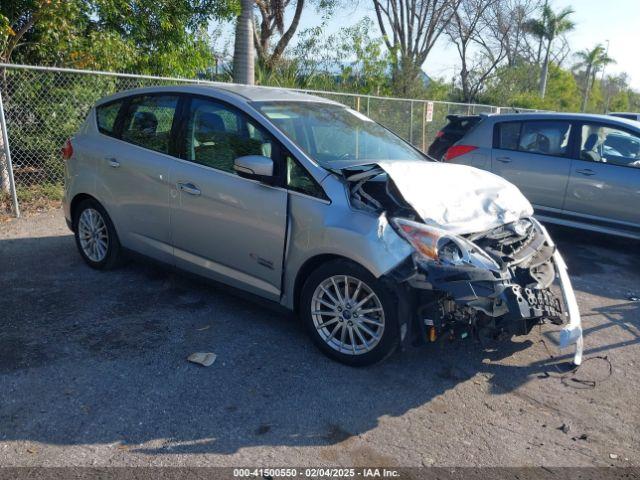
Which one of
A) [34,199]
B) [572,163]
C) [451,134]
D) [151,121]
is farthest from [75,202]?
[572,163]

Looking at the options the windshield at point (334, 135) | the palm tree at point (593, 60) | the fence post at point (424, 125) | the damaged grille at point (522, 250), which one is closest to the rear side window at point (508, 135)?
the windshield at point (334, 135)

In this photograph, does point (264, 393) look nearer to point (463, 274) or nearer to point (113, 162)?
point (463, 274)

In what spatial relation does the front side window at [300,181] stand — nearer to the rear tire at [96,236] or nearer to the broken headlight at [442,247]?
the broken headlight at [442,247]

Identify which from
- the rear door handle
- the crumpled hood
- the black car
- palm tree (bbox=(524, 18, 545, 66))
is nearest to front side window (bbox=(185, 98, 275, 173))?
the rear door handle

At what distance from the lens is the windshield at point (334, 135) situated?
14.4 feet

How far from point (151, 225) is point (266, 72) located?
11419mm

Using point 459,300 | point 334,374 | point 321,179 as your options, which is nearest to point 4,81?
point 321,179

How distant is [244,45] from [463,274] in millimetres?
8293

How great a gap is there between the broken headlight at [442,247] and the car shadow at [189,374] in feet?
2.85

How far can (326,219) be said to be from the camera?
391cm

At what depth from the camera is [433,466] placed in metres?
3.01

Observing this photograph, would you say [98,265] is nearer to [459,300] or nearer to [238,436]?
[238,436]

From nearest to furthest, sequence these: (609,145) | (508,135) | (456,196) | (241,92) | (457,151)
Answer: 1. (456,196)
2. (241,92)
3. (609,145)
4. (508,135)
5. (457,151)

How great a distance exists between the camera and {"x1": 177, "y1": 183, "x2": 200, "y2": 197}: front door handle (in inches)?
181
